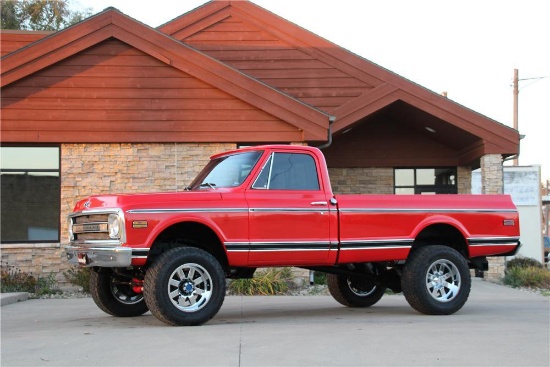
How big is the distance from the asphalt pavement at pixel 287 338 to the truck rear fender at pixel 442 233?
960mm

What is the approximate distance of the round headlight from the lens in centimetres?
902

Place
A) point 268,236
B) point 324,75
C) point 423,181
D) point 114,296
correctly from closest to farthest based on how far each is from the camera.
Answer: point 268,236, point 114,296, point 324,75, point 423,181

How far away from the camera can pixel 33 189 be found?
15.5m

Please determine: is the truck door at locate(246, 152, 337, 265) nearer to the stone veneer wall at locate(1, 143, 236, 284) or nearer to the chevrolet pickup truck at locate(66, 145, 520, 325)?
the chevrolet pickup truck at locate(66, 145, 520, 325)

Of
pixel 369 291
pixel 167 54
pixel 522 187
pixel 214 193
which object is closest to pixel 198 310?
pixel 214 193

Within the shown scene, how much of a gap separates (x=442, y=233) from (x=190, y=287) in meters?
3.82

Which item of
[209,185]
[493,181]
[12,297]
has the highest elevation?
[493,181]

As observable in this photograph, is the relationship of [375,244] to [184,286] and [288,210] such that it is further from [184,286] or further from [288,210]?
[184,286]

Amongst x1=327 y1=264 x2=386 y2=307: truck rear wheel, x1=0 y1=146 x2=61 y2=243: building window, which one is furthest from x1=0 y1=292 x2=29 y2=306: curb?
x1=327 y1=264 x2=386 y2=307: truck rear wheel

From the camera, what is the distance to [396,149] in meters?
20.4

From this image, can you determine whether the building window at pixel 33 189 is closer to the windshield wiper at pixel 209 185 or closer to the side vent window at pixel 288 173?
the windshield wiper at pixel 209 185

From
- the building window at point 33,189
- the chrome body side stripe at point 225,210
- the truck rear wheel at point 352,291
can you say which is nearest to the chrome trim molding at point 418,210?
the chrome body side stripe at point 225,210

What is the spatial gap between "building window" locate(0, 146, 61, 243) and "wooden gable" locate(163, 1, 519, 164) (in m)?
5.61

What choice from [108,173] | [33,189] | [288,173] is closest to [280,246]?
[288,173]
